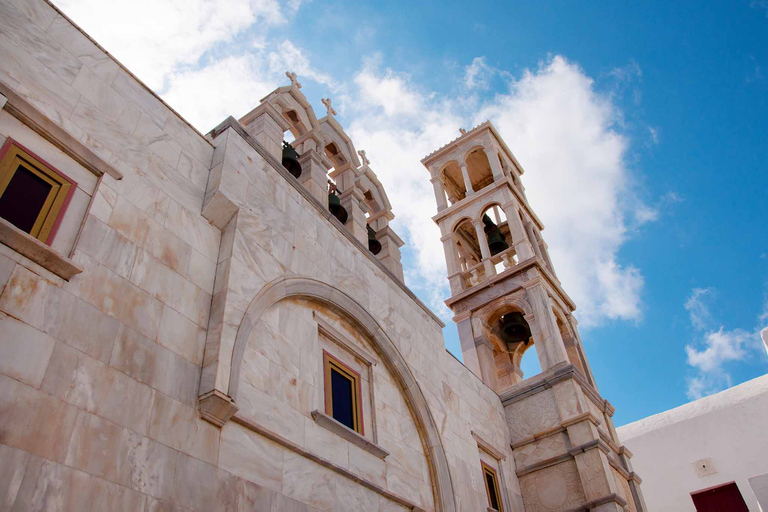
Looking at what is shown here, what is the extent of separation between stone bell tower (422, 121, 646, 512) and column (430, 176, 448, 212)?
50mm

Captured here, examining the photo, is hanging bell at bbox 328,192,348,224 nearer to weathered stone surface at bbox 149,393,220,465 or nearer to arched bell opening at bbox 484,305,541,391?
weathered stone surface at bbox 149,393,220,465

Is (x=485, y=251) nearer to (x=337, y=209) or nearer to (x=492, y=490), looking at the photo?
(x=337, y=209)

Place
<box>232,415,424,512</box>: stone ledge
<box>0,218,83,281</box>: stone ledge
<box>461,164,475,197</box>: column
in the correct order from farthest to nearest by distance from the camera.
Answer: <box>461,164,475,197</box>: column → <box>232,415,424,512</box>: stone ledge → <box>0,218,83,281</box>: stone ledge

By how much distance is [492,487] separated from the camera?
47.9 ft

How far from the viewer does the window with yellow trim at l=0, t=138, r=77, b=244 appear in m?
6.71

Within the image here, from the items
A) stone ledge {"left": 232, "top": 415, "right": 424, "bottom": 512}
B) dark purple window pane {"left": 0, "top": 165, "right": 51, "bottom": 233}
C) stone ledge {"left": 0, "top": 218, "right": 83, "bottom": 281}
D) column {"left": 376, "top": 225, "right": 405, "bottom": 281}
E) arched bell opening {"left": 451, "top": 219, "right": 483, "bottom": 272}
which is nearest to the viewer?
stone ledge {"left": 0, "top": 218, "right": 83, "bottom": 281}

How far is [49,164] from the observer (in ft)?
23.8

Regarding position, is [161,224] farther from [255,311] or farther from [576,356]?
[576,356]

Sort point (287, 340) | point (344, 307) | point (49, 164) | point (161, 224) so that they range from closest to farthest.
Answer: point (49, 164) < point (161, 224) < point (287, 340) < point (344, 307)

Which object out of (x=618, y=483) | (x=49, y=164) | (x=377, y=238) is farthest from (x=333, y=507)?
(x=618, y=483)

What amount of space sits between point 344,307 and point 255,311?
282cm

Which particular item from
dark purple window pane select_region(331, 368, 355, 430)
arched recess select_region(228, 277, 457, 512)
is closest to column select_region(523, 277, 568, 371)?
arched recess select_region(228, 277, 457, 512)

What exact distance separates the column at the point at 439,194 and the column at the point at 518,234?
8.85ft

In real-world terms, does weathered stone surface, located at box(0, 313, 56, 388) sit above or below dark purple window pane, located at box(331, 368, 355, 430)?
below
